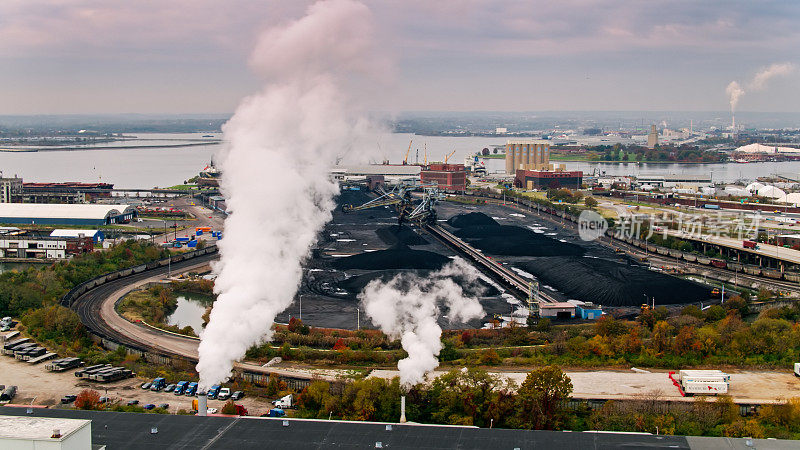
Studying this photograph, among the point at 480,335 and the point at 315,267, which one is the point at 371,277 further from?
the point at 480,335

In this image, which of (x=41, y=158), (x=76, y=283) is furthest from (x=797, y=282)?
(x=41, y=158)

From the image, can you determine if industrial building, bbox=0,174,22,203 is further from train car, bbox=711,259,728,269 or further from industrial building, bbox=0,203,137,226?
train car, bbox=711,259,728,269

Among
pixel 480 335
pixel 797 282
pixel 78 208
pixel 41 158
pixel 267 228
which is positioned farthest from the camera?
pixel 41 158

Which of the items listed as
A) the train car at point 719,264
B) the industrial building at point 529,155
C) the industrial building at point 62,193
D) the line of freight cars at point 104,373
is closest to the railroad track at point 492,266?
the train car at point 719,264

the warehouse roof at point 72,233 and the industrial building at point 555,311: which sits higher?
the warehouse roof at point 72,233

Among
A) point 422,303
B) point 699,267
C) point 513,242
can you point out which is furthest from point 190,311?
point 699,267

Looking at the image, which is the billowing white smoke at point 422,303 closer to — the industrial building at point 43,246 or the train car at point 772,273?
the train car at point 772,273
